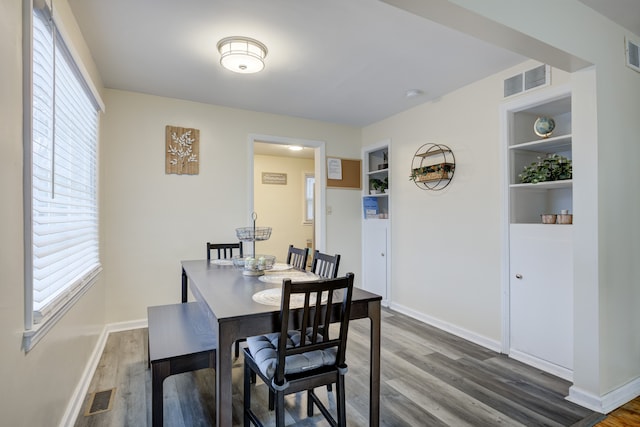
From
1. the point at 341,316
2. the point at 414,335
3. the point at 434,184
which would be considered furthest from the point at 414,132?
the point at 341,316

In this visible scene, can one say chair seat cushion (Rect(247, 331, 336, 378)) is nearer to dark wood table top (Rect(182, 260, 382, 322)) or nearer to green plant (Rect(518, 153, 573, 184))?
dark wood table top (Rect(182, 260, 382, 322))

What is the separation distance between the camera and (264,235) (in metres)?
2.65

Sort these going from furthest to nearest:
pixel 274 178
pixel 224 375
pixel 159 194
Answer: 1. pixel 274 178
2. pixel 159 194
3. pixel 224 375

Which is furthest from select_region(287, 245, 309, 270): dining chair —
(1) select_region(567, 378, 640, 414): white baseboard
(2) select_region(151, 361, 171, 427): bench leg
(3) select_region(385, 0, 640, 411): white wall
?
(1) select_region(567, 378, 640, 414): white baseboard

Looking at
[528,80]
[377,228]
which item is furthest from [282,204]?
[528,80]

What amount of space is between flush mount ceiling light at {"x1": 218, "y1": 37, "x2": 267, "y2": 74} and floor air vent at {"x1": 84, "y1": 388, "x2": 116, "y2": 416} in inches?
94.5

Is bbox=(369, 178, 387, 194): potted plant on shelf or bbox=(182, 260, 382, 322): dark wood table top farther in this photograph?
bbox=(369, 178, 387, 194): potted plant on shelf

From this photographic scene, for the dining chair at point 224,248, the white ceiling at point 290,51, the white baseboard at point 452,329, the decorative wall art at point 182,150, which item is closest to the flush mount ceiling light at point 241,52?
the white ceiling at point 290,51

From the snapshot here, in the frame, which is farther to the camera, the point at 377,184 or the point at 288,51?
the point at 377,184

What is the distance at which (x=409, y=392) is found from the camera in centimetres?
224

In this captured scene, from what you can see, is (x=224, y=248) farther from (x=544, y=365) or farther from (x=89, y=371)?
(x=544, y=365)

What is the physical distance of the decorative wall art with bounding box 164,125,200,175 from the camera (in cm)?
361

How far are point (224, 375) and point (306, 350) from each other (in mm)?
359

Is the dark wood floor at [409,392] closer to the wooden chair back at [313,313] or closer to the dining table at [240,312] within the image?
the dining table at [240,312]
